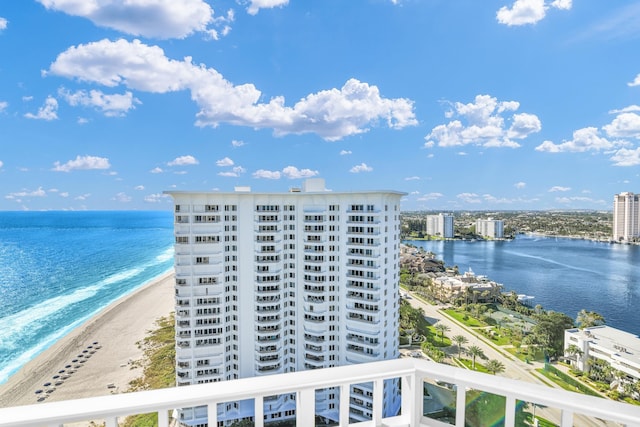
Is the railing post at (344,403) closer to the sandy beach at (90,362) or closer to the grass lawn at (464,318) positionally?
the sandy beach at (90,362)

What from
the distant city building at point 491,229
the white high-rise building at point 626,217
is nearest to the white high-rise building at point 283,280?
the white high-rise building at point 626,217

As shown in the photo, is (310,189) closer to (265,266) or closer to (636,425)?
(265,266)

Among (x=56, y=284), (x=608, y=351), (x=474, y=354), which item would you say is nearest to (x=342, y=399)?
(x=474, y=354)

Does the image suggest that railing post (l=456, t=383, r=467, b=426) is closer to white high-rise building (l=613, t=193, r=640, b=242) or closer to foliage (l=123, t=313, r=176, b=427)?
foliage (l=123, t=313, r=176, b=427)

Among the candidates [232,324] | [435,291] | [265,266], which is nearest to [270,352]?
[232,324]

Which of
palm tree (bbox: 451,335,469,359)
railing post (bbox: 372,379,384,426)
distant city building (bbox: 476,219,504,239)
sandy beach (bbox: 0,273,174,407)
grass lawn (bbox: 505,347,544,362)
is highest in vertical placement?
railing post (bbox: 372,379,384,426)

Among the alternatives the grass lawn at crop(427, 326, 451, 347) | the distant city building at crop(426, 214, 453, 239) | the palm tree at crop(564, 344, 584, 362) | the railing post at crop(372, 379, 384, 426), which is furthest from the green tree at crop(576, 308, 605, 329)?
the distant city building at crop(426, 214, 453, 239)
